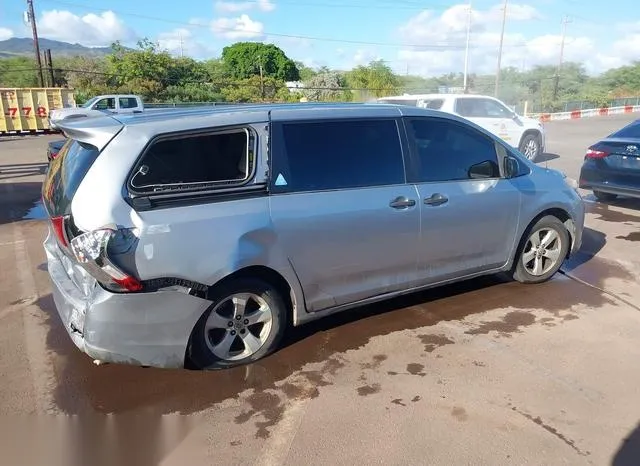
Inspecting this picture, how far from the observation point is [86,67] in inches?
1708

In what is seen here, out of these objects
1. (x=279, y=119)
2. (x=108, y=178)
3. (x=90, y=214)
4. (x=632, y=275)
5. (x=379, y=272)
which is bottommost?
(x=632, y=275)

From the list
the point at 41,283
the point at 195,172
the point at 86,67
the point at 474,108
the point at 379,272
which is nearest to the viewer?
the point at 195,172

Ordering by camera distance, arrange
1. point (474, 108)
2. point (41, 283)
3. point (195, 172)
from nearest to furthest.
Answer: point (195, 172) → point (41, 283) → point (474, 108)

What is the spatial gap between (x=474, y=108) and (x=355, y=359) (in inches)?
421

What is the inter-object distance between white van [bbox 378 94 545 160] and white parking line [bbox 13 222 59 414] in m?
9.44

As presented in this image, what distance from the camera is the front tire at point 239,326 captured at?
3.49m

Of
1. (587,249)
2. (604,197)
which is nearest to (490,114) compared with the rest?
(604,197)

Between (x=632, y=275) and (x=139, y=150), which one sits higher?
(x=139, y=150)

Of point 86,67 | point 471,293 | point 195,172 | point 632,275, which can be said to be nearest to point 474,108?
point 632,275

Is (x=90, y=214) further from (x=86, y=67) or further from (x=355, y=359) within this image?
(x=86, y=67)

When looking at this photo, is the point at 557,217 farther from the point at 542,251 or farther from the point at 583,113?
the point at 583,113

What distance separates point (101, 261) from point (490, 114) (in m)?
12.1

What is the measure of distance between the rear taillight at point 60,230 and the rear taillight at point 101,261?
0.22 meters

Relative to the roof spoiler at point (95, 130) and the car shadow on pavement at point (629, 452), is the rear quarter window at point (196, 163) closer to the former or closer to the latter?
the roof spoiler at point (95, 130)
